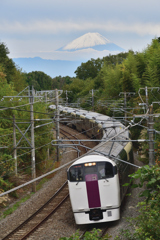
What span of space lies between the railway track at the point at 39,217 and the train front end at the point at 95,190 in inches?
83.7

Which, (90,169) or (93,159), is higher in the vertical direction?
(93,159)

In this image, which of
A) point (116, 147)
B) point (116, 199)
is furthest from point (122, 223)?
point (116, 147)

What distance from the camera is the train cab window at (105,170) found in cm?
1095

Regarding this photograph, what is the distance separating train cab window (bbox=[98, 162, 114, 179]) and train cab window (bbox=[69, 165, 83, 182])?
25.4 inches

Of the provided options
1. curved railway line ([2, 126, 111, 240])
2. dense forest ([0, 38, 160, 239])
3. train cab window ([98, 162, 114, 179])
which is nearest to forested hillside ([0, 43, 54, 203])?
dense forest ([0, 38, 160, 239])

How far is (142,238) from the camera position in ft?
24.0

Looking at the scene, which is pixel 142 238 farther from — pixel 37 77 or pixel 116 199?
pixel 37 77

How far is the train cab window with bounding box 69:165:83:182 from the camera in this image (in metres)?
11.0

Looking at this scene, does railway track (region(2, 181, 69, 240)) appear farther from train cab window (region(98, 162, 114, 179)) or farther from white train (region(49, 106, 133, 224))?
train cab window (region(98, 162, 114, 179))

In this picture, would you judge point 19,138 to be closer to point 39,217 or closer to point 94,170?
point 39,217

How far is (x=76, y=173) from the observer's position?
1102 cm

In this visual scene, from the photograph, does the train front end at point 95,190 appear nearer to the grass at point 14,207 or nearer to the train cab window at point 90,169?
the train cab window at point 90,169

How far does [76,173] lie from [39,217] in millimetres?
3564

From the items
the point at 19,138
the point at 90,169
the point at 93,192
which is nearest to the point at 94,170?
the point at 90,169
